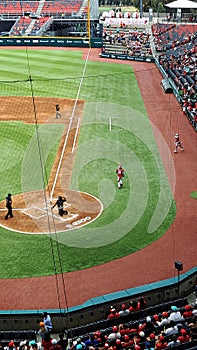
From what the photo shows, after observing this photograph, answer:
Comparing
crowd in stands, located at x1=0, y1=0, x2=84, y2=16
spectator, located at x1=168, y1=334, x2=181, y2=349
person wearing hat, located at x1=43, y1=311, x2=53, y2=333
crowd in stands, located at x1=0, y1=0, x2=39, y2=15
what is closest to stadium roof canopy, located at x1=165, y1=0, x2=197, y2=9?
crowd in stands, located at x1=0, y1=0, x2=84, y2=16

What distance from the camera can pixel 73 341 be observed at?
1303 cm

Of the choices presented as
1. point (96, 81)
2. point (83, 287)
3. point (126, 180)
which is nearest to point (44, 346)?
point (83, 287)

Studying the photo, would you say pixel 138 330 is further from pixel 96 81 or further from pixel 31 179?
pixel 96 81

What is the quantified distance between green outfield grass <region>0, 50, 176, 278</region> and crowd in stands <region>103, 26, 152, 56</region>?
11.4 metres

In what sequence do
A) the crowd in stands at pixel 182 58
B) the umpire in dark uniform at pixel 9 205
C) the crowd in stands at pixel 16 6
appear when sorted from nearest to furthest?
the umpire in dark uniform at pixel 9 205, the crowd in stands at pixel 182 58, the crowd in stands at pixel 16 6

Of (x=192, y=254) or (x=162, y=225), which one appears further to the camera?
(x=162, y=225)

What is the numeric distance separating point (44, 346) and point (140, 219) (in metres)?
9.12

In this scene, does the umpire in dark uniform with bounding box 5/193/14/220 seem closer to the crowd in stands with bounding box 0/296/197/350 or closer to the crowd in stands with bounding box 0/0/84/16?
the crowd in stands with bounding box 0/296/197/350

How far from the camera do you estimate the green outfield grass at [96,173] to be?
18.8 m

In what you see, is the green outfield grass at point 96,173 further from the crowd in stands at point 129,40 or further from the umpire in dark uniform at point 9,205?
the crowd in stands at point 129,40

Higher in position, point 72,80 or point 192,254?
point 72,80

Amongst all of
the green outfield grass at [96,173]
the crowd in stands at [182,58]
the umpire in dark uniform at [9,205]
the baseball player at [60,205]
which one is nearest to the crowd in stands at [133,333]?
the green outfield grass at [96,173]

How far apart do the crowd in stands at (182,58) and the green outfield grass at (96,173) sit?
3195 millimetres

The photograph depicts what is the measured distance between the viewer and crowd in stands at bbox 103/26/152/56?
59.8 meters
